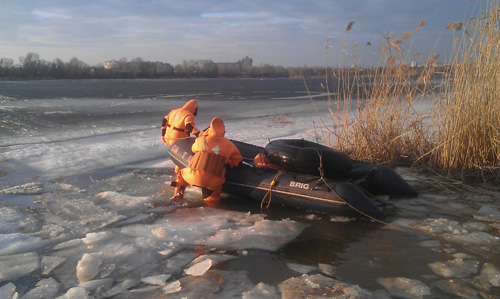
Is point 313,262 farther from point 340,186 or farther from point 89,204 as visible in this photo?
point 89,204

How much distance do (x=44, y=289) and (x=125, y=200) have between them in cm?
194

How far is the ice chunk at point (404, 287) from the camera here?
2.72 meters

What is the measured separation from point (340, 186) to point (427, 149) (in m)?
2.35

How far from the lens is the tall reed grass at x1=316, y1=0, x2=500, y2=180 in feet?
16.4

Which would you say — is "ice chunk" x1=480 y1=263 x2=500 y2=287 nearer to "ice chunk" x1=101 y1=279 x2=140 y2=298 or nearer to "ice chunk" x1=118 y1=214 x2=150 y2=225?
"ice chunk" x1=101 y1=279 x2=140 y2=298

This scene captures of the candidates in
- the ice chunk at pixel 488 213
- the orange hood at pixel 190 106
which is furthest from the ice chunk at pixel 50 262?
the ice chunk at pixel 488 213

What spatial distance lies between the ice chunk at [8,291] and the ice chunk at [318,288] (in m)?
1.80

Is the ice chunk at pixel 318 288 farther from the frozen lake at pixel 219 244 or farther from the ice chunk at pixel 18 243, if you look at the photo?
the ice chunk at pixel 18 243

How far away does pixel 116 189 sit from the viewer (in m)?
5.14

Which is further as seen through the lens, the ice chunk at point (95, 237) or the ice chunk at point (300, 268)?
the ice chunk at point (95, 237)

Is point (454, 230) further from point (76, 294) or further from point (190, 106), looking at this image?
point (190, 106)

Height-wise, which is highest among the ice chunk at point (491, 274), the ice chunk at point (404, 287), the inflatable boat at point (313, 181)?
A: the inflatable boat at point (313, 181)

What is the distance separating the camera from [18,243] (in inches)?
138

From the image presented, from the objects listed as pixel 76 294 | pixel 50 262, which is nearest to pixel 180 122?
pixel 50 262
